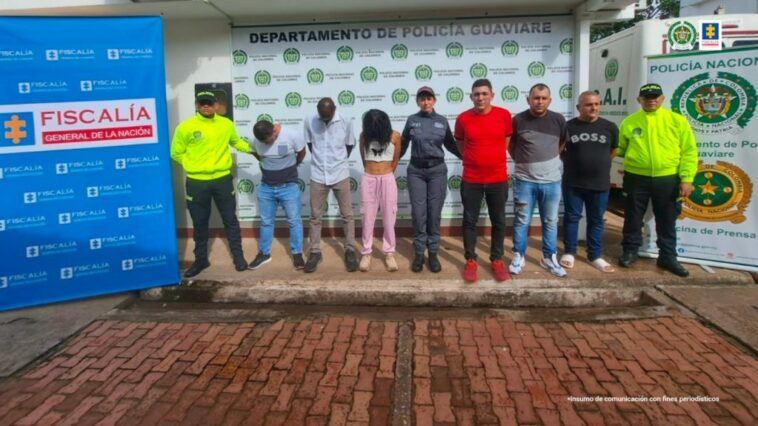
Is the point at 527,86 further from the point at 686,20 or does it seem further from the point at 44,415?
the point at 44,415

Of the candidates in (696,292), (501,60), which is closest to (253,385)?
(696,292)

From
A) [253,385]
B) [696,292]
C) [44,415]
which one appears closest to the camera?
[44,415]

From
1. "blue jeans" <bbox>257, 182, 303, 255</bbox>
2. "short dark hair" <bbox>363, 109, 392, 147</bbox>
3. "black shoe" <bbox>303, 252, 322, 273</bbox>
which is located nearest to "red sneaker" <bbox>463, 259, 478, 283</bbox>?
"short dark hair" <bbox>363, 109, 392, 147</bbox>

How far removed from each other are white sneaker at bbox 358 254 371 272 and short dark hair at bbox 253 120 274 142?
1613 mm

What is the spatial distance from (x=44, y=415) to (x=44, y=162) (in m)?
2.43

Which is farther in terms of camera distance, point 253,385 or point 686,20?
point 686,20

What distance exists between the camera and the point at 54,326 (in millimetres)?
4484

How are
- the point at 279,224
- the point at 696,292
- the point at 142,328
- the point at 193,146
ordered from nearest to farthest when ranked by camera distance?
the point at 142,328 → the point at 696,292 → the point at 193,146 → the point at 279,224

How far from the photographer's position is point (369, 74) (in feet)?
21.7

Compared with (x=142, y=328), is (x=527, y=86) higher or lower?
higher

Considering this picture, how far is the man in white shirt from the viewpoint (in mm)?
5535

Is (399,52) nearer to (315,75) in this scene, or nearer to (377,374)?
(315,75)

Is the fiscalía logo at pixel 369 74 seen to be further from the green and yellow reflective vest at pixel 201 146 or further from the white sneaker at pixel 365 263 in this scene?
the white sneaker at pixel 365 263

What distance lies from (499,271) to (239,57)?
4159 millimetres
